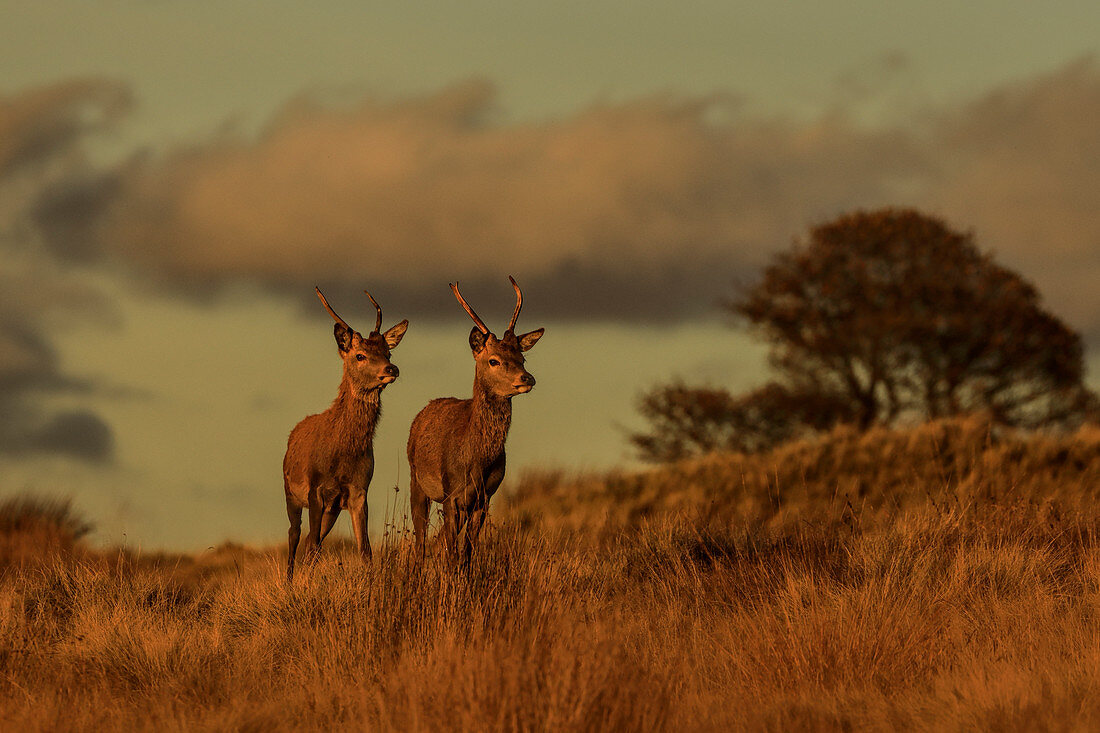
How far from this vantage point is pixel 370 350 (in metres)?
12.2

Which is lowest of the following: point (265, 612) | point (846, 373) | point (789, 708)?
point (789, 708)

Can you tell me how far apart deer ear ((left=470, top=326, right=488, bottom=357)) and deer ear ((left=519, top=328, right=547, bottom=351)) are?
311 mm

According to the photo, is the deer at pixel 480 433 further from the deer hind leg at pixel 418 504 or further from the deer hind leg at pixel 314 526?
the deer hind leg at pixel 314 526

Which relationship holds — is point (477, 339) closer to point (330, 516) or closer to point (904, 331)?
point (330, 516)

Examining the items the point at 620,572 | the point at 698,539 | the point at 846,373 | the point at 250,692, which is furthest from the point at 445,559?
the point at 846,373

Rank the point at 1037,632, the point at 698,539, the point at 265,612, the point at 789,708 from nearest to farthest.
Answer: the point at 789,708, the point at 1037,632, the point at 265,612, the point at 698,539

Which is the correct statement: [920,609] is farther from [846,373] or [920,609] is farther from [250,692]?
[846,373]

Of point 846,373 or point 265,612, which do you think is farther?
point 846,373

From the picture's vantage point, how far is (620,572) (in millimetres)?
12188

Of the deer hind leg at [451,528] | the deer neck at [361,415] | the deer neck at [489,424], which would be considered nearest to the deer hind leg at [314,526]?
the deer neck at [361,415]

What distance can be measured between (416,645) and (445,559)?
826mm

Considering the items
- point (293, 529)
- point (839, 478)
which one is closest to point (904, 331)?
point (839, 478)

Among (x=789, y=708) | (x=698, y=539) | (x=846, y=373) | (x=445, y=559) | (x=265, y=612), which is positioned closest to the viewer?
(x=789, y=708)

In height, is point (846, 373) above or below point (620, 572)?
above
